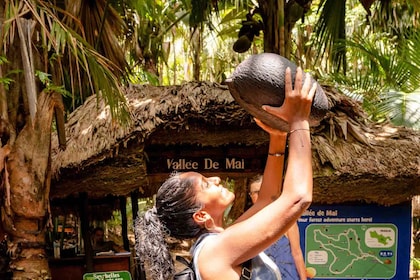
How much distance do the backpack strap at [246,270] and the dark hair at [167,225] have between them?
212 mm

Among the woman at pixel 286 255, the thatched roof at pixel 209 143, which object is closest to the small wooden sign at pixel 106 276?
the thatched roof at pixel 209 143

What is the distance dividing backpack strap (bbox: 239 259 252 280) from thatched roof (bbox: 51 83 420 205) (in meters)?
3.49

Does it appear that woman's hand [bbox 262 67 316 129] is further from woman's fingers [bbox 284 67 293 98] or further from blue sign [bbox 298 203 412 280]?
blue sign [bbox 298 203 412 280]

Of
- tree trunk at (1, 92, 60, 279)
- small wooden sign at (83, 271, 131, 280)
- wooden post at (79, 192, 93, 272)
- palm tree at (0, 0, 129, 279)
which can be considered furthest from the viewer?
wooden post at (79, 192, 93, 272)

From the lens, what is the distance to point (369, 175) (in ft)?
18.2

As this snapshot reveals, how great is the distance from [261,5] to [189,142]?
171 centimetres

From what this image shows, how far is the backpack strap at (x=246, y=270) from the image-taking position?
1.81 meters

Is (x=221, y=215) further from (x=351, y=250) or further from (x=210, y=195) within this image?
(x=351, y=250)

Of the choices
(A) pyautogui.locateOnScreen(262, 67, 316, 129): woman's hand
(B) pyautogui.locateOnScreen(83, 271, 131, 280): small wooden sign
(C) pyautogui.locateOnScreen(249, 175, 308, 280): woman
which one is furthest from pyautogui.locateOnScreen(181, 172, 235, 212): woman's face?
(B) pyautogui.locateOnScreen(83, 271, 131, 280): small wooden sign

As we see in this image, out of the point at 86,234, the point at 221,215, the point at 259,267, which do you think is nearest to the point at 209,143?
the point at 86,234

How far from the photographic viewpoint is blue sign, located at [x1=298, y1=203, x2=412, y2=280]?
5562mm

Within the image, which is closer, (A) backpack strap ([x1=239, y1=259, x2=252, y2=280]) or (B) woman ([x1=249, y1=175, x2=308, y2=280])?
(A) backpack strap ([x1=239, y1=259, x2=252, y2=280])

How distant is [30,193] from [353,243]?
2.82 meters

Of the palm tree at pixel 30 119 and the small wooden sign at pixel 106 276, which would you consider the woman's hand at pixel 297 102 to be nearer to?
the palm tree at pixel 30 119
